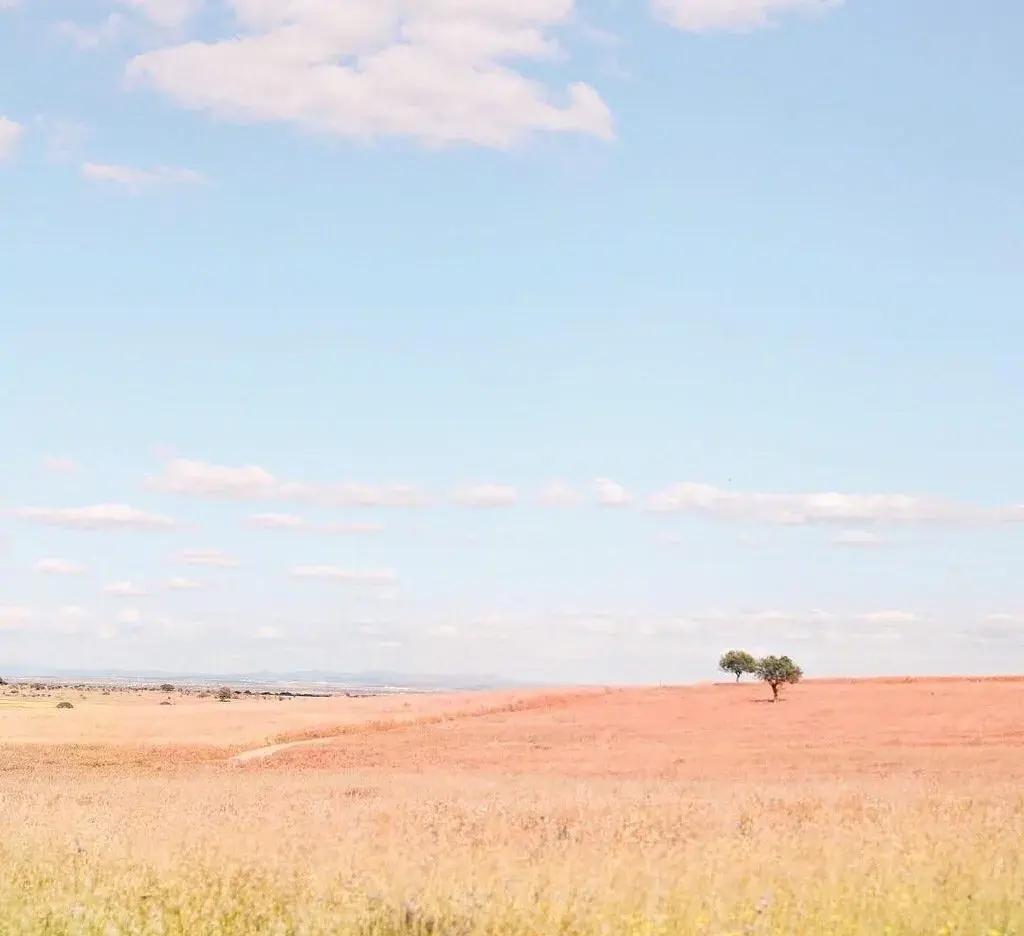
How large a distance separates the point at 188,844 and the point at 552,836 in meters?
4.62

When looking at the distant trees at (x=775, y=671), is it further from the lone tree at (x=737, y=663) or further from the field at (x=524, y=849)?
the field at (x=524, y=849)

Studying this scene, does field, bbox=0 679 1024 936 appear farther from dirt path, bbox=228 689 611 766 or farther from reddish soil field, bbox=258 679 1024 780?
dirt path, bbox=228 689 611 766

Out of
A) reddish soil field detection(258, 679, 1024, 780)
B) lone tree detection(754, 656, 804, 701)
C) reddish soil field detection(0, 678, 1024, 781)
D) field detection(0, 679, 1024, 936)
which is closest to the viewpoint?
field detection(0, 679, 1024, 936)

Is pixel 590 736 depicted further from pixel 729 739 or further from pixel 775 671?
pixel 775 671

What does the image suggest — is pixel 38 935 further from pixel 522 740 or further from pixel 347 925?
pixel 522 740

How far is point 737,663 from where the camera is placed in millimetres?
89000

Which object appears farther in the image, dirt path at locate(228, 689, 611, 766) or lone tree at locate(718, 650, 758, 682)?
lone tree at locate(718, 650, 758, 682)

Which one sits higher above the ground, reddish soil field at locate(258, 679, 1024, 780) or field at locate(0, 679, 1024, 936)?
field at locate(0, 679, 1024, 936)

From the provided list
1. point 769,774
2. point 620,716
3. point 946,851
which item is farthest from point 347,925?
point 620,716

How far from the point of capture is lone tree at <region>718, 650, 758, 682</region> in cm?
8712

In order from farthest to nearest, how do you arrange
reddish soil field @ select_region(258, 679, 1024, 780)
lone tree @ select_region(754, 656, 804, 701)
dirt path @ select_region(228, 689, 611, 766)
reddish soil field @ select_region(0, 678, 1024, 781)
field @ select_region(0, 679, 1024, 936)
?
lone tree @ select_region(754, 656, 804, 701)
dirt path @ select_region(228, 689, 611, 766)
reddish soil field @ select_region(0, 678, 1024, 781)
reddish soil field @ select_region(258, 679, 1024, 780)
field @ select_region(0, 679, 1024, 936)

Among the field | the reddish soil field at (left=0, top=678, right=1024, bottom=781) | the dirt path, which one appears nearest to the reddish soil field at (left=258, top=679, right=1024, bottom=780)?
the reddish soil field at (left=0, top=678, right=1024, bottom=781)

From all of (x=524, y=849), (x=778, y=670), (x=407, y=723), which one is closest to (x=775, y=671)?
(x=778, y=670)

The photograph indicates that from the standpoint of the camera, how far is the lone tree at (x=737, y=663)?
87.1 metres
